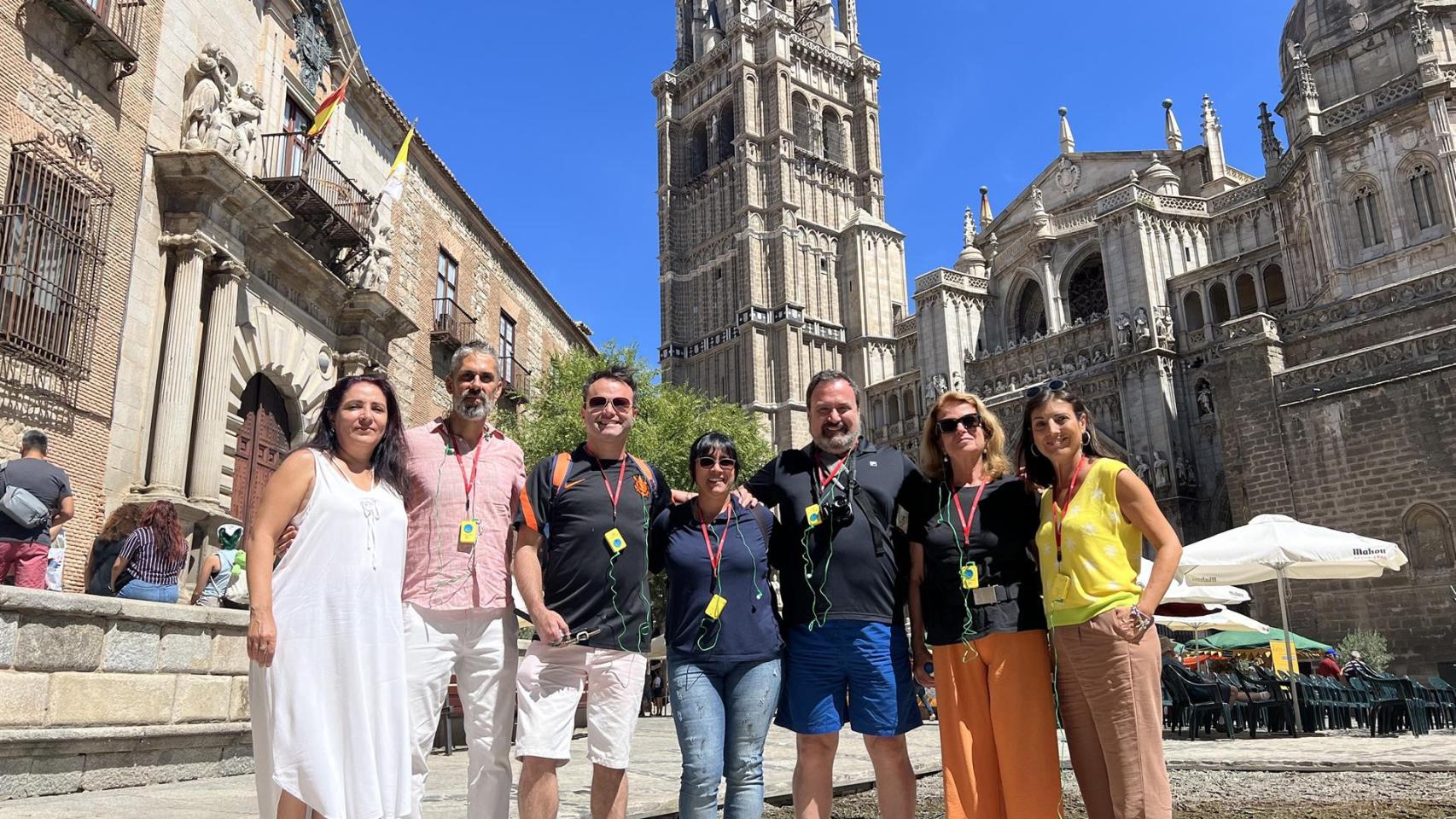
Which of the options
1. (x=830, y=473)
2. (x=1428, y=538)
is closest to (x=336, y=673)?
(x=830, y=473)

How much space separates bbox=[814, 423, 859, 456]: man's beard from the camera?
4098mm

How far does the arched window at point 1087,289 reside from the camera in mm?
35625

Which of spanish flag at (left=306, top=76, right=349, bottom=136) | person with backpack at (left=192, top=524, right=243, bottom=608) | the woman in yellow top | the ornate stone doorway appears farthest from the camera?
spanish flag at (left=306, top=76, right=349, bottom=136)

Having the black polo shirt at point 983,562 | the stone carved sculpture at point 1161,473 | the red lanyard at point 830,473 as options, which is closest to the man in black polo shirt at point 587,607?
the red lanyard at point 830,473

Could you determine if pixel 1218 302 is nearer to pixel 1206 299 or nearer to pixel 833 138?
pixel 1206 299

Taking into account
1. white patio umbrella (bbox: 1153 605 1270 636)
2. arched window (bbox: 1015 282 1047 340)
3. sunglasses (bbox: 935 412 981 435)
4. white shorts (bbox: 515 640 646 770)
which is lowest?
white shorts (bbox: 515 640 646 770)

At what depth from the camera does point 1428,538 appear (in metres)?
18.0

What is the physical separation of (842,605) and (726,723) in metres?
0.67

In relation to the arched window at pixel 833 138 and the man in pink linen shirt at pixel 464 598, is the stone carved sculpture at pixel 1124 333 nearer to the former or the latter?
the arched window at pixel 833 138

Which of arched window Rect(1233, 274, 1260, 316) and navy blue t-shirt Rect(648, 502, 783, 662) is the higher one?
arched window Rect(1233, 274, 1260, 316)

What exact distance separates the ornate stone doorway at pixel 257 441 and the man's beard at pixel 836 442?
9.54 meters

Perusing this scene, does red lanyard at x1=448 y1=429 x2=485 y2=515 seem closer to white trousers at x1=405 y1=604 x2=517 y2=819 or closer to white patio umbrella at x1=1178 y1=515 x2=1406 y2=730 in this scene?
white trousers at x1=405 y1=604 x2=517 y2=819

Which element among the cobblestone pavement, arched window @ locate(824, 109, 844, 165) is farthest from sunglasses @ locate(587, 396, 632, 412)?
arched window @ locate(824, 109, 844, 165)

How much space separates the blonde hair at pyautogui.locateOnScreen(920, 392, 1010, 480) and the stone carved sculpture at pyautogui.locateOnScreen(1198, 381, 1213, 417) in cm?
2781
